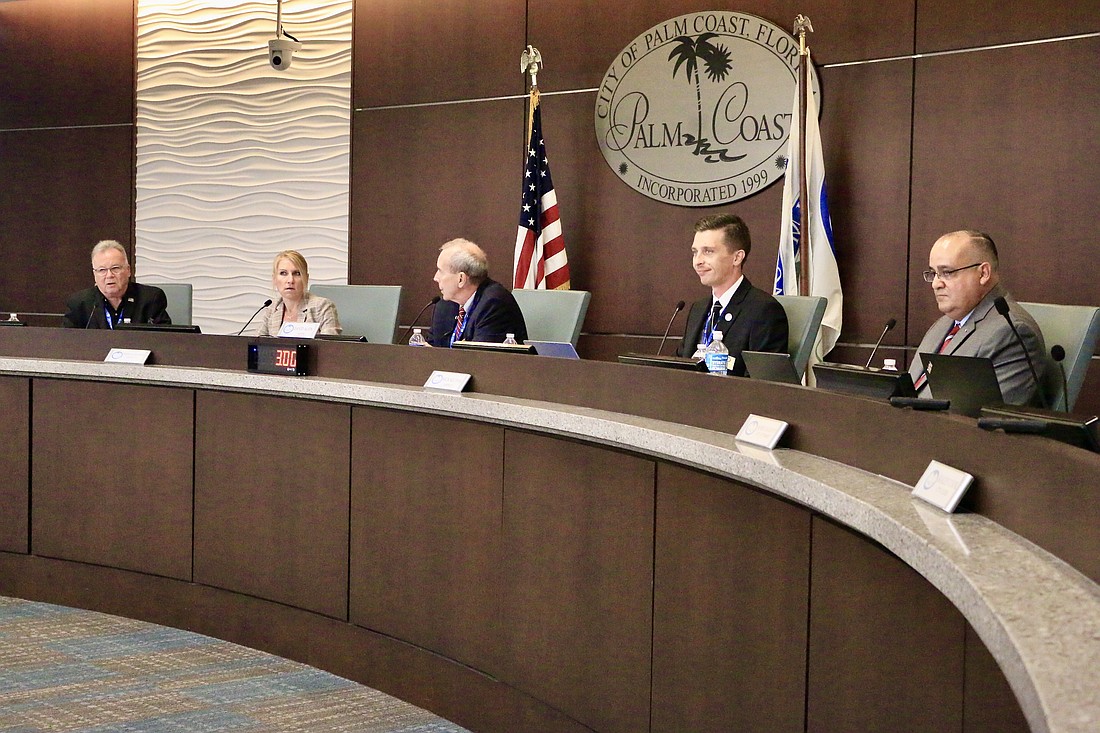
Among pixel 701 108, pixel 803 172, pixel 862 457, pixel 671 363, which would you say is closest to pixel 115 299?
pixel 701 108

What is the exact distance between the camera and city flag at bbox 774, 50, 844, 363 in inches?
195

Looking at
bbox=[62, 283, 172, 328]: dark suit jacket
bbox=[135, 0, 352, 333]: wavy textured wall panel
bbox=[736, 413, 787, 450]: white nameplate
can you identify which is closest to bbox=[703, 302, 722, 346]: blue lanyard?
bbox=[736, 413, 787, 450]: white nameplate

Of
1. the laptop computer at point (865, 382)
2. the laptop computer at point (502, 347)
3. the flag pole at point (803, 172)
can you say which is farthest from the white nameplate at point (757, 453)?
the flag pole at point (803, 172)

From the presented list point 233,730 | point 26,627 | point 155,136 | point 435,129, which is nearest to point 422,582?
point 233,730

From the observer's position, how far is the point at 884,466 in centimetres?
175

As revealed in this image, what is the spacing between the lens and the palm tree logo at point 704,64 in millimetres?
5418

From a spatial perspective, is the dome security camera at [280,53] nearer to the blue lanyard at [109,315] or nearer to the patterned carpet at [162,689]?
the blue lanyard at [109,315]

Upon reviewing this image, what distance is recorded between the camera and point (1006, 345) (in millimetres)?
3021

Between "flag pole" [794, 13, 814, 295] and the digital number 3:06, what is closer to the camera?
the digital number 3:06

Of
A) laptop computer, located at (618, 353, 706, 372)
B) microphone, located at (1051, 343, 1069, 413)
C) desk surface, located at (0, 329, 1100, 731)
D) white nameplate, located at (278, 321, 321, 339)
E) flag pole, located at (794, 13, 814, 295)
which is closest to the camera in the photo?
desk surface, located at (0, 329, 1100, 731)

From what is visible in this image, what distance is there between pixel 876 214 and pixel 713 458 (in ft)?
10.8

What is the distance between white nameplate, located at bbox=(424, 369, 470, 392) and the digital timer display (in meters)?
0.51

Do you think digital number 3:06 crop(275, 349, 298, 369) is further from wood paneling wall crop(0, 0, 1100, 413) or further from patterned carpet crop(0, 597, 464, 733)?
wood paneling wall crop(0, 0, 1100, 413)

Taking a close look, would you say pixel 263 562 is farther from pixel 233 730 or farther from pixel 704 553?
pixel 704 553
